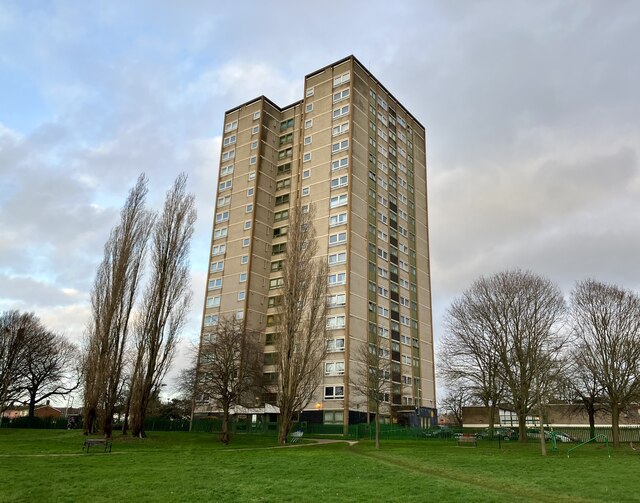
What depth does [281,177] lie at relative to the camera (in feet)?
276

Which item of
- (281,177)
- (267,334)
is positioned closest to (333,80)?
(281,177)

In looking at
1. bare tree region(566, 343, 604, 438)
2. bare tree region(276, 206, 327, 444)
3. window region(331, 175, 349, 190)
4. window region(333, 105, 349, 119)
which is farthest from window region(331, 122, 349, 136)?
bare tree region(566, 343, 604, 438)

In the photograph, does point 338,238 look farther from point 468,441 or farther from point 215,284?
point 468,441

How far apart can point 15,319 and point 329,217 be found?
46940 millimetres

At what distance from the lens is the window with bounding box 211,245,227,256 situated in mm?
81438

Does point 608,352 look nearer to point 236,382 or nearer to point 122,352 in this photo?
point 236,382

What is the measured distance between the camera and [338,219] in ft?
231

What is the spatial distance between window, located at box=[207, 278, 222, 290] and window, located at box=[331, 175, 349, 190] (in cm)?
2344

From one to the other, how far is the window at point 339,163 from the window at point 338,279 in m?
16.2

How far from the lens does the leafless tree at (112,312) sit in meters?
39.6

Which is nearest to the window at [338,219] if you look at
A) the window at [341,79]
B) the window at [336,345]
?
the window at [336,345]

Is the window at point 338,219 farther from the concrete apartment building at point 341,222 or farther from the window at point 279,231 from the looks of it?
the window at point 279,231

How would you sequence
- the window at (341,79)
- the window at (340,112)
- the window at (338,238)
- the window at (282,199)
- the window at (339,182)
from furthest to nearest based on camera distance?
the window at (282,199) < the window at (341,79) < the window at (340,112) < the window at (339,182) < the window at (338,238)

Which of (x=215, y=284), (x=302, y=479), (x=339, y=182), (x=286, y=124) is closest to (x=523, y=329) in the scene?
(x=302, y=479)
